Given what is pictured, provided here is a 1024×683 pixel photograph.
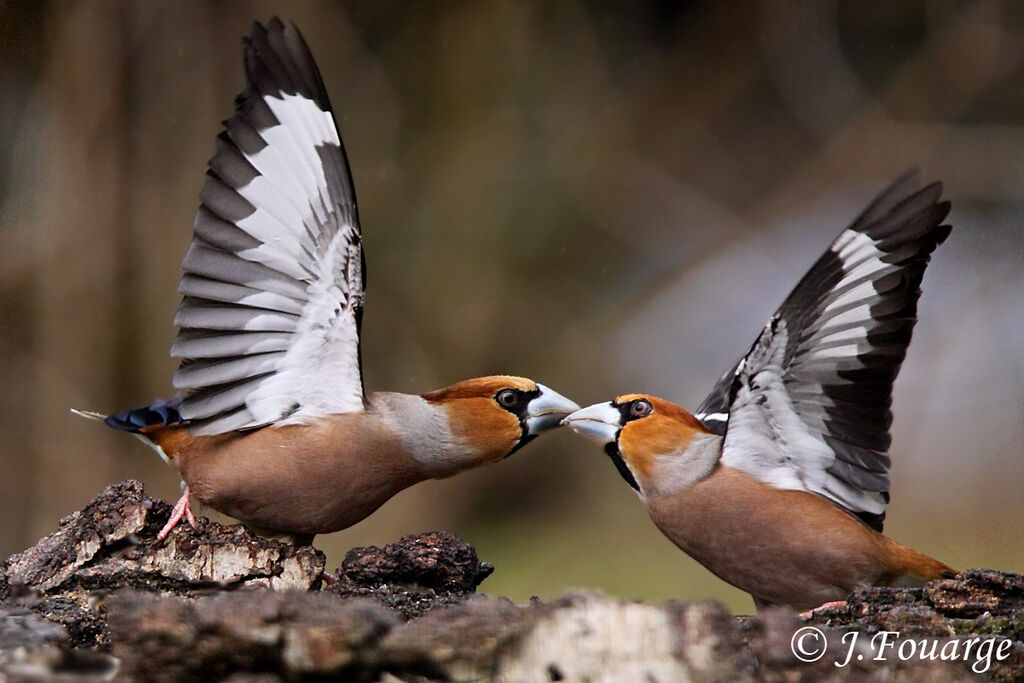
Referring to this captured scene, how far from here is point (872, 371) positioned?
6.73 ft

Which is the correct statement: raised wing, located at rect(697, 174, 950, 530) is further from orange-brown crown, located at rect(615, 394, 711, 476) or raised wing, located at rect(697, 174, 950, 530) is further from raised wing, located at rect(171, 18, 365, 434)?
raised wing, located at rect(171, 18, 365, 434)

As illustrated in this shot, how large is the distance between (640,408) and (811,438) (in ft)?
1.04

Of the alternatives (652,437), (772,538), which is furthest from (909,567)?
(652,437)

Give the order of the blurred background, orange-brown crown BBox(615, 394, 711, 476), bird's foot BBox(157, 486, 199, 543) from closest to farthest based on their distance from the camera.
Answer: bird's foot BBox(157, 486, 199, 543), orange-brown crown BBox(615, 394, 711, 476), the blurred background

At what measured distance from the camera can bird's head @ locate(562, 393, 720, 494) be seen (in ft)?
7.13

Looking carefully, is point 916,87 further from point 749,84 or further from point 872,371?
point 872,371

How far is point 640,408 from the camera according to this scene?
7.24ft

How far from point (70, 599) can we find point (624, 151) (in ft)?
11.3

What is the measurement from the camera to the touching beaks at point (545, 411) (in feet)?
7.36

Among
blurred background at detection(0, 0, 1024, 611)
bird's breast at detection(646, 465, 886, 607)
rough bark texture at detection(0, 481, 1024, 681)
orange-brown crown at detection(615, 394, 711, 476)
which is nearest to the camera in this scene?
rough bark texture at detection(0, 481, 1024, 681)

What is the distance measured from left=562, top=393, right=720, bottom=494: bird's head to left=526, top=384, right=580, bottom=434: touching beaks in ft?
0.18

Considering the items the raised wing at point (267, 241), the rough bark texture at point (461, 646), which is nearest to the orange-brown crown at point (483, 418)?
the raised wing at point (267, 241)

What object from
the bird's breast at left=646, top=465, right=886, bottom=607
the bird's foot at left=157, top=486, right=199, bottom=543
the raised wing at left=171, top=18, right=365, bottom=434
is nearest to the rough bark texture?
the bird's foot at left=157, top=486, right=199, bottom=543

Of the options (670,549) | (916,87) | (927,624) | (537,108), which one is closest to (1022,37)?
(916,87)
